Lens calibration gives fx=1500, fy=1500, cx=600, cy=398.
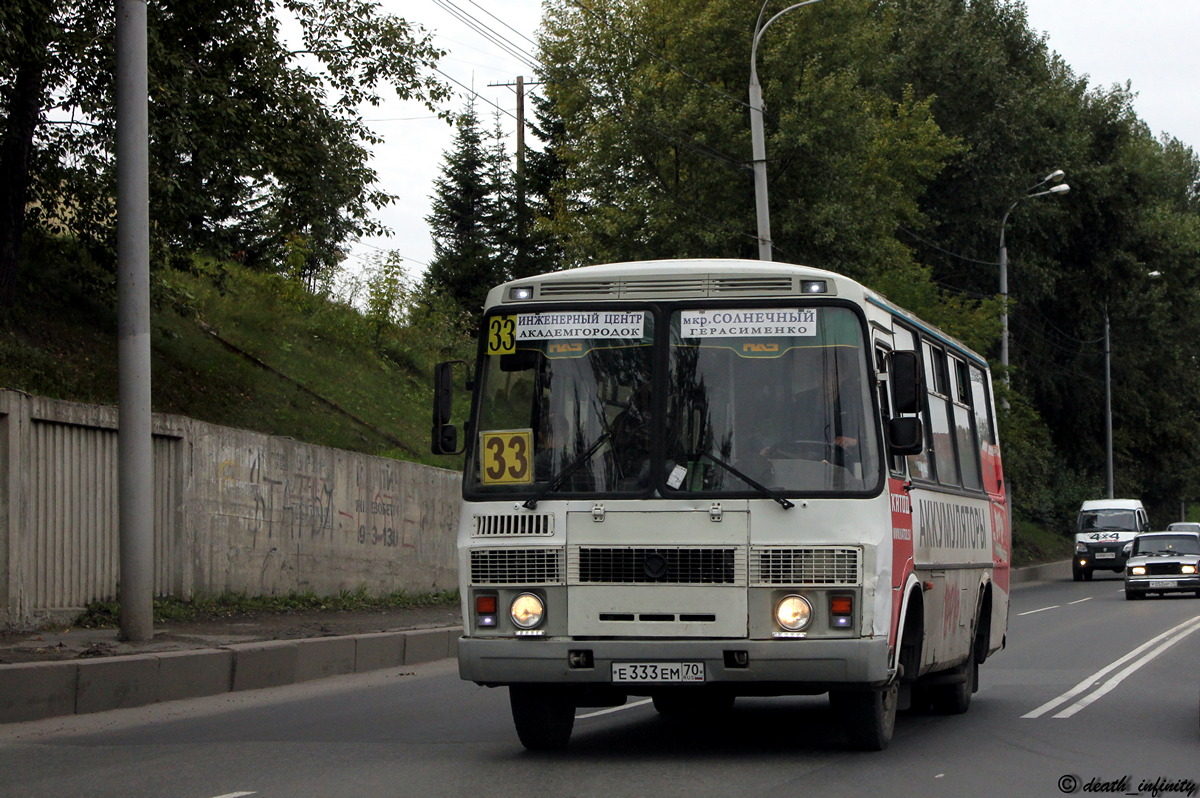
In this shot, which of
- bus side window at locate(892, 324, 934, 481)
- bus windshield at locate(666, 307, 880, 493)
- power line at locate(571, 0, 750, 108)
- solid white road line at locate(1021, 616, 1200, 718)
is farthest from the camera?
power line at locate(571, 0, 750, 108)

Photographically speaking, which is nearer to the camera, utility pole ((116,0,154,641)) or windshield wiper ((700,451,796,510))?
windshield wiper ((700,451,796,510))

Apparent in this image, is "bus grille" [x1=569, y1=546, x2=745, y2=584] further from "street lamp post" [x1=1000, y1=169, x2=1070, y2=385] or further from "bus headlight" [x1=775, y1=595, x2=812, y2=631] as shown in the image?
"street lamp post" [x1=1000, y1=169, x2=1070, y2=385]

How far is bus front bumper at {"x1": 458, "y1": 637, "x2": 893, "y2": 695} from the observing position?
805 cm

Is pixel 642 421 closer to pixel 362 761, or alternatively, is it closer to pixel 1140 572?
pixel 362 761

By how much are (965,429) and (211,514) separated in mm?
8901

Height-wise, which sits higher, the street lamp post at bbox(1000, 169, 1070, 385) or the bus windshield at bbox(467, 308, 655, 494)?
the street lamp post at bbox(1000, 169, 1070, 385)

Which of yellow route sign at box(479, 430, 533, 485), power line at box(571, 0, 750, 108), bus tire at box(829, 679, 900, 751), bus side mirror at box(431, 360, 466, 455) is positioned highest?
power line at box(571, 0, 750, 108)

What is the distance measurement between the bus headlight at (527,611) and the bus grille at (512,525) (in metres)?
0.36

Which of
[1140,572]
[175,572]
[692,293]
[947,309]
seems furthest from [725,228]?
[692,293]

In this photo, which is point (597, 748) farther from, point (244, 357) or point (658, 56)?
point (658, 56)

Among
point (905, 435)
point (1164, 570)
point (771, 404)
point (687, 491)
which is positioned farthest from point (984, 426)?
point (1164, 570)

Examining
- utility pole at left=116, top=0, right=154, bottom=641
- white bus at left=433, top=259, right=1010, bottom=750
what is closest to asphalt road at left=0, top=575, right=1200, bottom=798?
white bus at left=433, top=259, right=1010, bottom=750

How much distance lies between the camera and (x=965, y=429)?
38.9ft

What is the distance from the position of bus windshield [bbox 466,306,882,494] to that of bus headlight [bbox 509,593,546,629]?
22.7 inches
